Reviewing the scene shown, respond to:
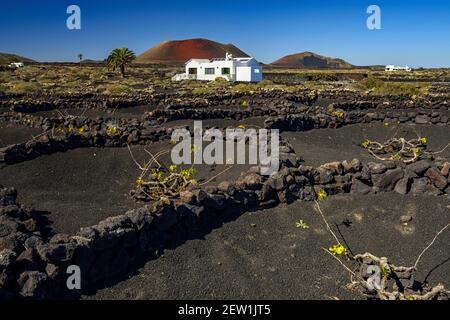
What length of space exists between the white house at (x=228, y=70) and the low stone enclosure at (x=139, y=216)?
1879 inches

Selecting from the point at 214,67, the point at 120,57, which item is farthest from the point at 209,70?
the point at 120,57

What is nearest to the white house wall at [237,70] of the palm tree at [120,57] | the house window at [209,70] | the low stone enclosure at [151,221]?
the house window at [209,70]

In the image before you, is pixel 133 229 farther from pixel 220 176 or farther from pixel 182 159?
pixel 182 159

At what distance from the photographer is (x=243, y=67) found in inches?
2338

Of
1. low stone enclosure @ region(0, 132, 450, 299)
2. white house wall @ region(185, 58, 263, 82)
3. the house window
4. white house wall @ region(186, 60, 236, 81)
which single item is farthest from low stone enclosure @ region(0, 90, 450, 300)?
the house window

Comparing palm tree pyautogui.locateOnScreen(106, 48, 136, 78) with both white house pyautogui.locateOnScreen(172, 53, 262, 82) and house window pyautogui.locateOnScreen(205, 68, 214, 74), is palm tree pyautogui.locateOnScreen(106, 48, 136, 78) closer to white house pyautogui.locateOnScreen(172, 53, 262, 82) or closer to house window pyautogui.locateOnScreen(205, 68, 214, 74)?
white house pyautogui.locateOnScreen(172, 53, 262, 82)

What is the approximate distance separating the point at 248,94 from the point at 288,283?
80.5ft

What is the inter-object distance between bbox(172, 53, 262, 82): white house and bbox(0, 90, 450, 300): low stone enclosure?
47727mm

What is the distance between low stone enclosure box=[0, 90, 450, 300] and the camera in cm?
532

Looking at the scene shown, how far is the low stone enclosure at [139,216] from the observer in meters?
5.32

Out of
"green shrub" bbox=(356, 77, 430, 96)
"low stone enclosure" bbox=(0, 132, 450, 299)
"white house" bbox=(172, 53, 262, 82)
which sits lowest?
"low stone enclosure" bbox=(0, 132, 450, 299)

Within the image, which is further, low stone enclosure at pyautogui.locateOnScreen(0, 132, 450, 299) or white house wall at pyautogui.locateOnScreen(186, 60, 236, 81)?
white house wall at pyautogui.locateOnScreen(186, 60, 236, 81)

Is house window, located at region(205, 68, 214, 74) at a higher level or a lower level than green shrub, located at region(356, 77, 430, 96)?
higher

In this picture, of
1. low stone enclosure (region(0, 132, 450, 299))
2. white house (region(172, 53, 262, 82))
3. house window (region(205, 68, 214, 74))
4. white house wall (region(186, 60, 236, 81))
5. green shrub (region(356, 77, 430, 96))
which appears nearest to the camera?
low stone enclosure (region(0, 132, 450, 299))
